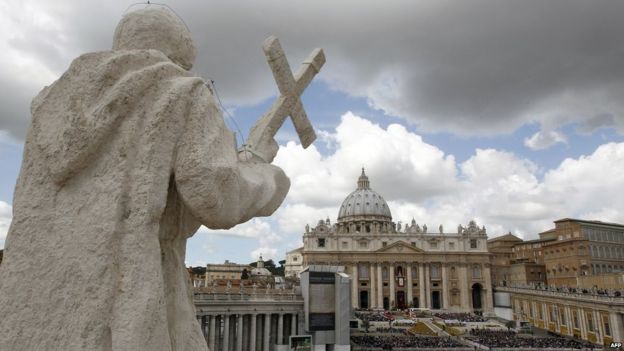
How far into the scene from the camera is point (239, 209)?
277 cm

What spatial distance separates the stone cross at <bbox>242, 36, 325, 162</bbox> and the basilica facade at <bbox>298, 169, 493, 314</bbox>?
69.2 m

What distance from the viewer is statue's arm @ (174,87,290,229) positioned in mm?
2555

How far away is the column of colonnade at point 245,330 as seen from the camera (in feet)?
100

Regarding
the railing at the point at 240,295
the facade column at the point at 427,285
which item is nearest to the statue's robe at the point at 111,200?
the railing at the point at 240,295

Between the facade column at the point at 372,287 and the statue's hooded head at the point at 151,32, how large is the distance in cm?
7190

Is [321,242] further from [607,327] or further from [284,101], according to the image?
[284,101]

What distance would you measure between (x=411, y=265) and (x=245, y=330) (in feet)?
145

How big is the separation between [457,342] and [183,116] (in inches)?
1579

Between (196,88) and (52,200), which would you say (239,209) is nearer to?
(196,88)

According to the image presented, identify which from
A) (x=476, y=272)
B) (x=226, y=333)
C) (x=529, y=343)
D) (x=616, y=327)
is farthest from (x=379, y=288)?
(x=226, y=333)

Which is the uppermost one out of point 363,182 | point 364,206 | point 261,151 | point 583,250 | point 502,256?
point 363,182

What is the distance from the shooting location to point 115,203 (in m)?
2.52

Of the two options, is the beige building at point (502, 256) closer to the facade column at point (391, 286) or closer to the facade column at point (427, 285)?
the facade column at point (427, 285)

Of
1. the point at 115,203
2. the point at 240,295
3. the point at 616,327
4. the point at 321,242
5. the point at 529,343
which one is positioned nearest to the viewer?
the point at 115,203
